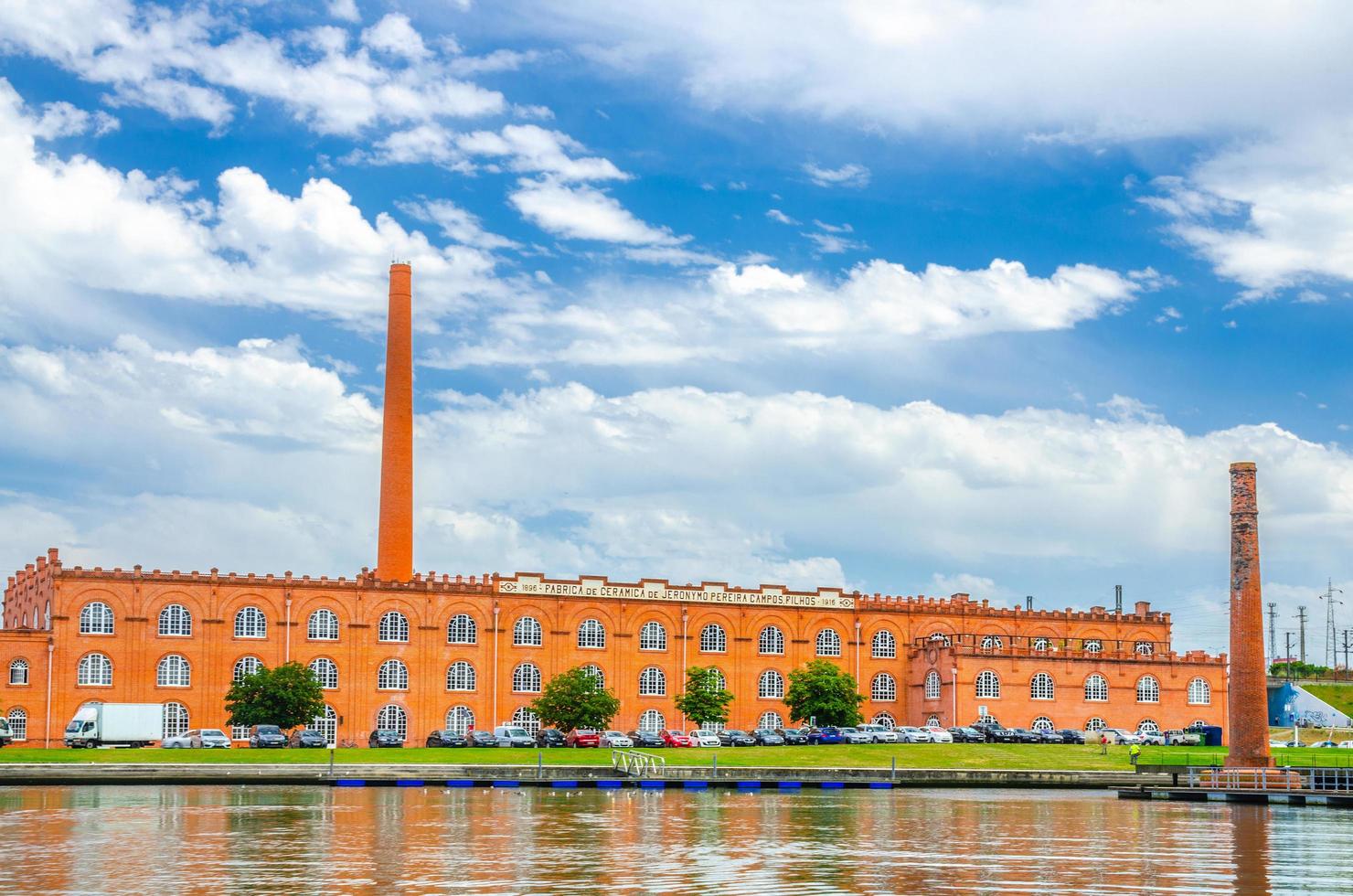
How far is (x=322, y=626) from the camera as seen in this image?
94.1 meters

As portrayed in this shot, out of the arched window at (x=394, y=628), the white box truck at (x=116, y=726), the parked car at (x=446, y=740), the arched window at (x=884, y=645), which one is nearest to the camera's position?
the white box truck at (x=116, y=726)

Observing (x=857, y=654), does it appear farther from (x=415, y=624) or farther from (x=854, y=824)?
(x=854, y=824)

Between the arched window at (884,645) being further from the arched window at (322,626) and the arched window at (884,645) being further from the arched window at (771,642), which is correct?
the arched window at (322,626)

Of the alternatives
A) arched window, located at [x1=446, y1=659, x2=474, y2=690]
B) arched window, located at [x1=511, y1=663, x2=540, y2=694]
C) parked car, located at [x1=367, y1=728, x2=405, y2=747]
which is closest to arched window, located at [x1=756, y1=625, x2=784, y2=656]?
arched window, located at [x1=511, y1=663, x2=540, y2=694]

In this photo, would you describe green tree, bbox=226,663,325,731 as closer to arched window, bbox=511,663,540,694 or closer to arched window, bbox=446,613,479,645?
arched window, bbox=446,613,479,645

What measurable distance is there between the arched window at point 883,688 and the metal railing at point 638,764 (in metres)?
30.2

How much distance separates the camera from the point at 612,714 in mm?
91125

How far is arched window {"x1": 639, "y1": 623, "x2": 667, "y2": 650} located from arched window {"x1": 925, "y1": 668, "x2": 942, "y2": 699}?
1653cm

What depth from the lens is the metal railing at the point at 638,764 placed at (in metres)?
69.8

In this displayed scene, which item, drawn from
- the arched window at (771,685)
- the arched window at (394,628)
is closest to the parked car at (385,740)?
the arched window at (394,628)

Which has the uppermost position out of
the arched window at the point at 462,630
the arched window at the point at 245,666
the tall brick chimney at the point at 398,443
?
the tall brick chimney at the point at 398,443

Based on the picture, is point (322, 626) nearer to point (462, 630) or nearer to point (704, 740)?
point (462, 630)

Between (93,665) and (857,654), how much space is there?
4523 centimetres

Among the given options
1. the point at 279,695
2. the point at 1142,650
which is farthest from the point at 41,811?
the point at 1142,650
